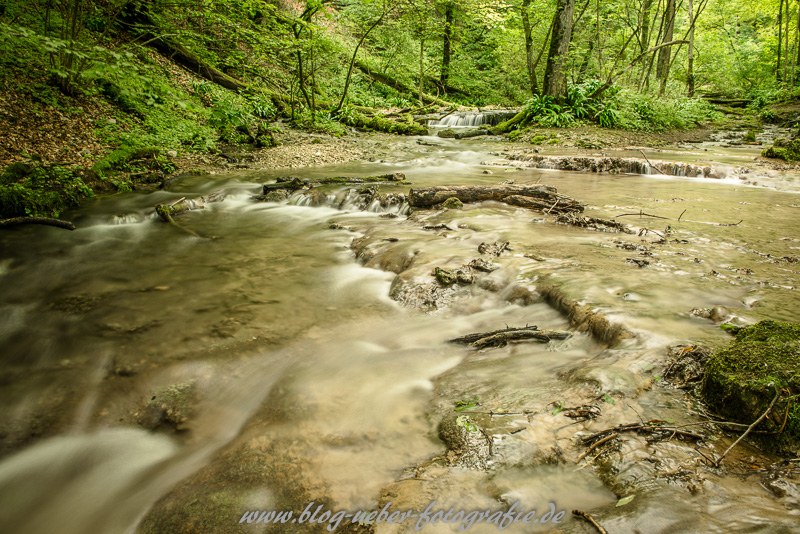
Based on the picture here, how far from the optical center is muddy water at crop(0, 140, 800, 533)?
1.95 metres

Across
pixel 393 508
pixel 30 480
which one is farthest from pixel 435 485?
pixel 30 480

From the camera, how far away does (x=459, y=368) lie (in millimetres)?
3104

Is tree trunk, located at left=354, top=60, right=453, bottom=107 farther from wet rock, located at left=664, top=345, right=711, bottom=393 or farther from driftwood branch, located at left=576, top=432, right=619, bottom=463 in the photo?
driftwood branch, located at left=576, top=432, right=619, bottom=463

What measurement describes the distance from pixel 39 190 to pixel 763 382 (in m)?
9.25

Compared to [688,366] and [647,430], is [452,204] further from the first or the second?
[647,430]

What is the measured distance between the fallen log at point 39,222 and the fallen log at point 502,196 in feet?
17.9

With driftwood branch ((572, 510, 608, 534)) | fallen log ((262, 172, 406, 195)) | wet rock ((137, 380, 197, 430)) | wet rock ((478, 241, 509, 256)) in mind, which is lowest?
Answer: wet rock ((137, 380, 197, 430))

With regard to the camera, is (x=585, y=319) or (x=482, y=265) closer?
(x=585, y=319)

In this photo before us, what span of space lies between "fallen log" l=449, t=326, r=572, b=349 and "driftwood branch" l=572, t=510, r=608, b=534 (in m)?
1.62

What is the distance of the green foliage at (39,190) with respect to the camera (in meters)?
6.22

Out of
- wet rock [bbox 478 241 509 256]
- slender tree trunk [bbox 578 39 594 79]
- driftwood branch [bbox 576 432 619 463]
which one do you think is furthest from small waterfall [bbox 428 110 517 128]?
driftwood branch [bbox 576 432 619 463]

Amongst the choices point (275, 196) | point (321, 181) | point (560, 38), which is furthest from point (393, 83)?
point (275, 196)

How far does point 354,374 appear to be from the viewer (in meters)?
3.27

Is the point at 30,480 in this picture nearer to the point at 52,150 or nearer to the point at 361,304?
the point at 361,304
